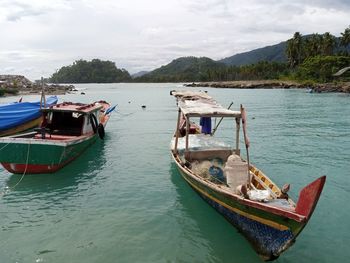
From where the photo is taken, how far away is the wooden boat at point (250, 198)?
720 centimetres

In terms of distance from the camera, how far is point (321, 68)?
86.1 meters

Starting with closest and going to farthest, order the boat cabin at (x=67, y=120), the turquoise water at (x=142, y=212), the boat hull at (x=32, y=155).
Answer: the turquoise water at (x=142, y=212) < the boat hull at (x=32, y=155) < the boat cabin at (x=67, y=120)

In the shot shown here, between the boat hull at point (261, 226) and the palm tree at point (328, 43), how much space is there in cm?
10176

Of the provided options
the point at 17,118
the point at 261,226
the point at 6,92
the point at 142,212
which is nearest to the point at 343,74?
the point at 17,118

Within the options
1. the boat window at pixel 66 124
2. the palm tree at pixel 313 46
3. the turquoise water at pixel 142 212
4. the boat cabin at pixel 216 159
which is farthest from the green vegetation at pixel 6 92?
the palm tree at pixel 313 46

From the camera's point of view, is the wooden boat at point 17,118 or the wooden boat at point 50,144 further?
the wooden boat at point 17,118

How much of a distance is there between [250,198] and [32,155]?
409 inches

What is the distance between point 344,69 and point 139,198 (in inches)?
3080

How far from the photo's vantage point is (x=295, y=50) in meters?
108

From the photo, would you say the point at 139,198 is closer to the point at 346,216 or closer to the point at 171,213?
the point at 171,213

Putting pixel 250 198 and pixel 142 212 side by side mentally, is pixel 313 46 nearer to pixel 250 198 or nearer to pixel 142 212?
pixel 142 212

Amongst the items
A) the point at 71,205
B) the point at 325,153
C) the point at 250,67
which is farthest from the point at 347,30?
the point at 71,205

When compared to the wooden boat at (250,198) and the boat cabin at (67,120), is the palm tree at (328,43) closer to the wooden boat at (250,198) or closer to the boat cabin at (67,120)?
the boat cabin at (67,120)

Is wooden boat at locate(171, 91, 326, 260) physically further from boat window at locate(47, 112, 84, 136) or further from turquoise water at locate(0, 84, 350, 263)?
boat window at locate(47, 112, 84, 136)
